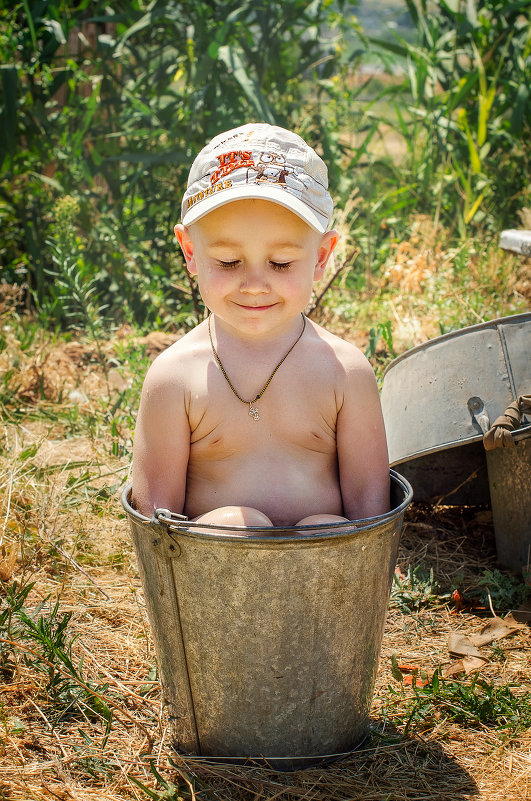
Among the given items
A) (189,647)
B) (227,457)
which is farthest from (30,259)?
(189,647)

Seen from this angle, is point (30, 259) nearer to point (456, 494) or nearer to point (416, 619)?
point (456, 494)

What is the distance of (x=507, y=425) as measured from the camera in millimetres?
1922

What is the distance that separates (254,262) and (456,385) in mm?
851

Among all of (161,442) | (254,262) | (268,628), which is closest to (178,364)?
(161,442)

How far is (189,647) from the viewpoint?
1.35 meters

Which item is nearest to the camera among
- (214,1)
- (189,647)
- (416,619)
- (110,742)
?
(189,647)

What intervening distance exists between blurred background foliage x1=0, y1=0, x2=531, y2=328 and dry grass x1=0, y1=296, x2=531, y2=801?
163 cm

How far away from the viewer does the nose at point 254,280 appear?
140 centimetres

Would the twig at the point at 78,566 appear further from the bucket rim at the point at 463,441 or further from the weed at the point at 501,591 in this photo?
the weed at the point at 501,591

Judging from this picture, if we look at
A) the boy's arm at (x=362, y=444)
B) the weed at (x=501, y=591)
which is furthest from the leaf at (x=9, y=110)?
the weed at (x=501, y=591)

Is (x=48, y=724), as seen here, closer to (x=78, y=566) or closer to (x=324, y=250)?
(x=78, y=566)

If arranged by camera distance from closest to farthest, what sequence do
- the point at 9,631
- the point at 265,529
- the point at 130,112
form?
the point at 265,529
the point at 9,631
the point at 130,112

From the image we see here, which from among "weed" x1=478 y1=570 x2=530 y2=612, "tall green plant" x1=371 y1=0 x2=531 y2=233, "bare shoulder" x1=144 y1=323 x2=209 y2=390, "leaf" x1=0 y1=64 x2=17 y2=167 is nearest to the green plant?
"bare shoulder" x1=144 y1=323 x2=209 y2=390

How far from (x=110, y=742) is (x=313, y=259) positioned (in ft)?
3.15
